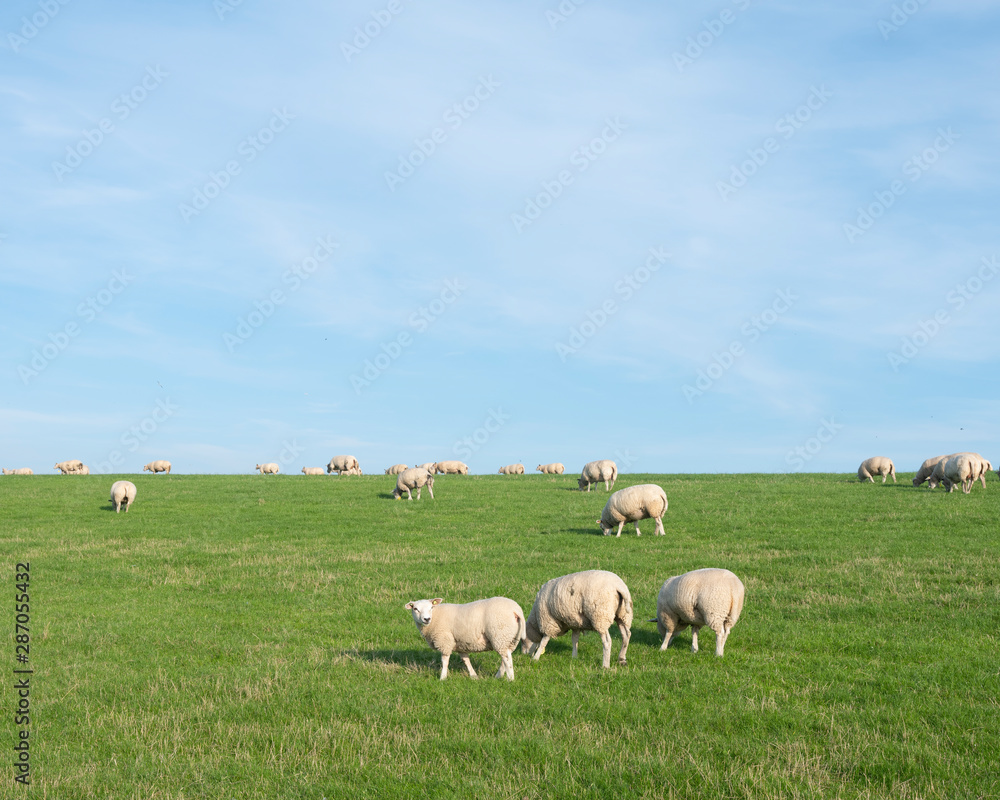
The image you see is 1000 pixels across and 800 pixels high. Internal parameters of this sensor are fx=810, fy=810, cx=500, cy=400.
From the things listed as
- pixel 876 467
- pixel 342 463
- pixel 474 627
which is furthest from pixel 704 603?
pixel 342 463

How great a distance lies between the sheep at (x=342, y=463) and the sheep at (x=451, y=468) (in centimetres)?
772

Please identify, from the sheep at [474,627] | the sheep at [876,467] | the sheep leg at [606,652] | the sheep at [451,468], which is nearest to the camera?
the sheep at [474,627]

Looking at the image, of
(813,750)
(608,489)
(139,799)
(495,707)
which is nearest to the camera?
(139,799)

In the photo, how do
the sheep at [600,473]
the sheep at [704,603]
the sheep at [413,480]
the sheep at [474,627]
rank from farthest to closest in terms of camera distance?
the sheep at [600,473] → the sheep at [413,480] → the sheep at [704,603] → the sheep at [474,627]

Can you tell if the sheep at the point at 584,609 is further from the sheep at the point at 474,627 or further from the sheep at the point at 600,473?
the sheep at the point at 600,473

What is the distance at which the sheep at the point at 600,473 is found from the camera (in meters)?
41.2

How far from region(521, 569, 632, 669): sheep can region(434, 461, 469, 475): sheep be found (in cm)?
4643

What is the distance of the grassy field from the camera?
8.30m

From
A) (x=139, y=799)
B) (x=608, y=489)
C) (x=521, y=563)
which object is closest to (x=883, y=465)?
(x=608, y=489)

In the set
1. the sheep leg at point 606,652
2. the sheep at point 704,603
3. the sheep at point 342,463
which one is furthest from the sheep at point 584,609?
the sheep at point 342,463

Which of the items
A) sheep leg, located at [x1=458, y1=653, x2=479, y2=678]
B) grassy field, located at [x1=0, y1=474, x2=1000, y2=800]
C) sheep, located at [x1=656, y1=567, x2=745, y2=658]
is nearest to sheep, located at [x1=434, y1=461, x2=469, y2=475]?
grassy field, located at [x1=0, y1=474, x2=1000, y2=800]

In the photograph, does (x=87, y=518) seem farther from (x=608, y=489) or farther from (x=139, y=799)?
(x=139, y=799)

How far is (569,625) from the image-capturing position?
40.9 feet

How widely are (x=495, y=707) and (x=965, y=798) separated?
16.9ft
